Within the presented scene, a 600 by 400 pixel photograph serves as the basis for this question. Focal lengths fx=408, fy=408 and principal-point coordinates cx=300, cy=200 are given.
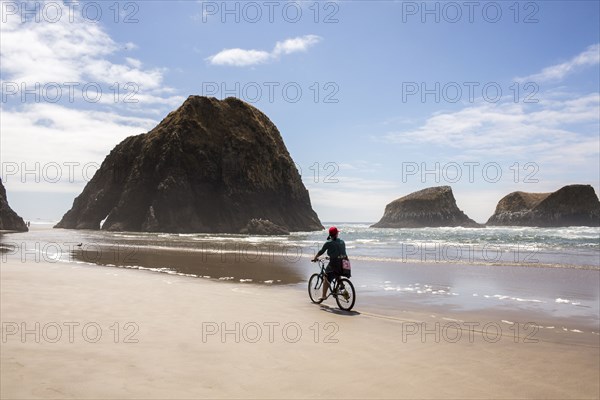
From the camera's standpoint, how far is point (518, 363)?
21.2ft

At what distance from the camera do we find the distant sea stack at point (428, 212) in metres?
161

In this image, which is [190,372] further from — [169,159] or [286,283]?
[169,159]

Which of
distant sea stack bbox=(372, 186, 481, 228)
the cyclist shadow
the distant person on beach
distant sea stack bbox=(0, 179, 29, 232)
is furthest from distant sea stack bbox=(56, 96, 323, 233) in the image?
the cyclist shadow

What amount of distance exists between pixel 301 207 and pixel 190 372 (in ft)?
321

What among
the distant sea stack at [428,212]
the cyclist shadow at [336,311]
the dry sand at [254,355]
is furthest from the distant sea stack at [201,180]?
the dry sand at [254,355]

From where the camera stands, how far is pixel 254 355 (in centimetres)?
631

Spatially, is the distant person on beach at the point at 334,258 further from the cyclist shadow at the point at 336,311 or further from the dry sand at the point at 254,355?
the dry sand at the point at 254,355

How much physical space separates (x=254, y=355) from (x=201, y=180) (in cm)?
8617

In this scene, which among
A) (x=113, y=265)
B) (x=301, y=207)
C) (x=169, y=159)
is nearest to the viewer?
(x=113, y=265)

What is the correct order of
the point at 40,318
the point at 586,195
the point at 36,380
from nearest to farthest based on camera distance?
the point at 36,380, the point at 40,318, the point at 586,195

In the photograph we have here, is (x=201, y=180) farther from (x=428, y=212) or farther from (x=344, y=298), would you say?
(x=428, y=212)

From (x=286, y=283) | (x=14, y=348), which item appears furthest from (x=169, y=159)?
(x=14, y=348)

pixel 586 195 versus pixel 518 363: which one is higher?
pixel 586 195

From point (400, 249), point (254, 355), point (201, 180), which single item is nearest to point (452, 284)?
point (254, 355)
